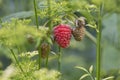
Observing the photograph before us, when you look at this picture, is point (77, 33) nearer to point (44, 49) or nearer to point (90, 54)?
point (44, 49)

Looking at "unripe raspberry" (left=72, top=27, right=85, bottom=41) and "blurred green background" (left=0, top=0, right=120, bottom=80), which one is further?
"blurred green background" (left=0, top=0, right=120, bottom=80)

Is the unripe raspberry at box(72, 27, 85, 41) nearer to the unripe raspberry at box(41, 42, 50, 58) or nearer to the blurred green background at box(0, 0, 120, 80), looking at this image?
the unripe raspberry at box(41, 42, 50, 58)

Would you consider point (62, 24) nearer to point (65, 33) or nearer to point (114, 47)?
point (65, 33)

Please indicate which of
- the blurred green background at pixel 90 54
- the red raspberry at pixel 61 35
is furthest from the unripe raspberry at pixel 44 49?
the blurred green background at pixel 90 54

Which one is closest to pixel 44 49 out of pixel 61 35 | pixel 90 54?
pixel 61 35

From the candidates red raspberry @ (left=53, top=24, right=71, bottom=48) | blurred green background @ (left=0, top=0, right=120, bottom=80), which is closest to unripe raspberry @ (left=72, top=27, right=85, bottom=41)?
red raspberry @ (left=53, top=24, right=71, bottom=48)

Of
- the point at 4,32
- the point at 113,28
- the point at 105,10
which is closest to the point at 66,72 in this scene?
the point at 113,28

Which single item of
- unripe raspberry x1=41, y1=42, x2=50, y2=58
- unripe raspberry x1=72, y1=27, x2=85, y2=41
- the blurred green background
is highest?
unripe raspberry x1=72, y1=27, x2=85, y2=41

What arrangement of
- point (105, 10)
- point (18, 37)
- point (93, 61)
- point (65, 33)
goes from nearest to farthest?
point (18, 37)
point (105, 10)
point (65, 33)
point (93, 61)
